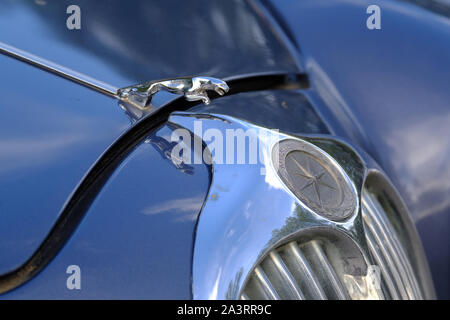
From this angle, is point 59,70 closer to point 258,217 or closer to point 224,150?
point 224,150

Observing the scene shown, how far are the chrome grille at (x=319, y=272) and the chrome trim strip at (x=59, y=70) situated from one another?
1.45ft

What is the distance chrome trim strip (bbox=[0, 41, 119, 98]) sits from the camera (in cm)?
111

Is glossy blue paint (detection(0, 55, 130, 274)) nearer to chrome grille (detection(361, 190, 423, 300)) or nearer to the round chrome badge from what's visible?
the round chrome badge

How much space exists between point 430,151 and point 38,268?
3.08 ft

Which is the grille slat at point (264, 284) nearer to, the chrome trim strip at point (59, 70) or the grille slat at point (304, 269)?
the grille slat at point (304, 269)

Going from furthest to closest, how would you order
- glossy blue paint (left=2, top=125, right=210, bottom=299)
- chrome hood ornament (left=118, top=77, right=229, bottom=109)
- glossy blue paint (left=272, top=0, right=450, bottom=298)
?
1. glossy blue paint (left=272, top=0, right=450, bottom=298)
2. chrome hood ornament (left=118, top=77, right=229, bottom=109)
3. glossy blue paint (left=2, top=125, right=210, bottom=299)

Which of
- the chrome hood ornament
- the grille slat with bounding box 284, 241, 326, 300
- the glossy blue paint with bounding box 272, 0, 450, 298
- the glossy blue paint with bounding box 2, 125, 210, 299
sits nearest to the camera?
the glossy blue paint with bounding box 2, 125, 210, 299

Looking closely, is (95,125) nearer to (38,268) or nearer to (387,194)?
(38,268)

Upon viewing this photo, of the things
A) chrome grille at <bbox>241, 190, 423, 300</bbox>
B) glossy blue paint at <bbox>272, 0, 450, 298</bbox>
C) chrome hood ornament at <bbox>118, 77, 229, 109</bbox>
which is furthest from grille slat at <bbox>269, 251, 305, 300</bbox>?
glossy blue paint at <bbox>272, 0, 450, 298</bbox>

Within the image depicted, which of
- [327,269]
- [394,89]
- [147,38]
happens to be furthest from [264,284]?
[394,89]

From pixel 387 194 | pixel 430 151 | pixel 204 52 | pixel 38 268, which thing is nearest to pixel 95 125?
pixel 38 268

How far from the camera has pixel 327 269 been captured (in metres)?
0.98

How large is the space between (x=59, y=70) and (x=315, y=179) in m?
0.52

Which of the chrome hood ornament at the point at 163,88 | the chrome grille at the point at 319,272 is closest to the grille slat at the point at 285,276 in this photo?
the chrome grille at the point at 319,272
